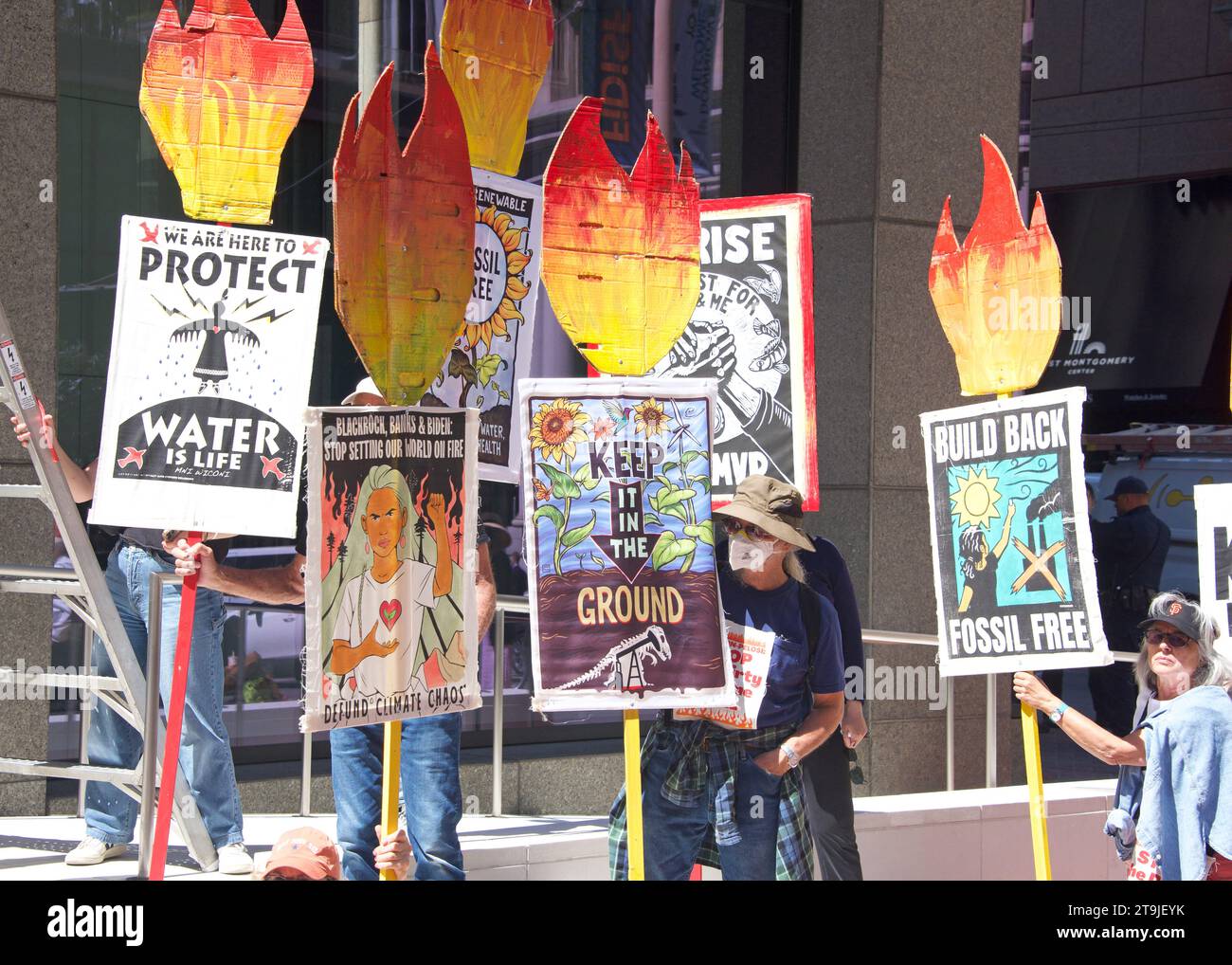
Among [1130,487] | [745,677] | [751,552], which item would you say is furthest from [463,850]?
[1130,487]

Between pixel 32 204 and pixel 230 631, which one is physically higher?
pixel 32 204

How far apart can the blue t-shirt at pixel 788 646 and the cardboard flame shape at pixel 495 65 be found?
4.86 feet

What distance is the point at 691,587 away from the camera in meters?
4.58

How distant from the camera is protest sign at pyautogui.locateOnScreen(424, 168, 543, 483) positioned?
4.78 m

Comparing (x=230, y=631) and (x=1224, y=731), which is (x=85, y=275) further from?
(x=1224, y=731)

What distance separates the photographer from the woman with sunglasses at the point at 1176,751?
4.58 meters

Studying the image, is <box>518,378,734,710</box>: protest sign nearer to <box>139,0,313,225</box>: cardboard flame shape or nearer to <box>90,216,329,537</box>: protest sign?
<box>90,216,329,537</box>: protest sign

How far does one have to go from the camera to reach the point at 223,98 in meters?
4.38

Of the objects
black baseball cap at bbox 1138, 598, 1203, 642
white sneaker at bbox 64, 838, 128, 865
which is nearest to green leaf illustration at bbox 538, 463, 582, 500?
black baseball cap at bbox 1138, 598, 1203, 642

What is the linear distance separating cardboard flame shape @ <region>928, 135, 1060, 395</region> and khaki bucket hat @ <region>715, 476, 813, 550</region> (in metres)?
0.85

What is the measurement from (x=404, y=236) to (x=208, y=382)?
70 cm

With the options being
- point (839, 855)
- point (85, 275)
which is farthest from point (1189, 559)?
point (85, 275)

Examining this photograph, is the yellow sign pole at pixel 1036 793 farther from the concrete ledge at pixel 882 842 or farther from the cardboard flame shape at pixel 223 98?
the cardboard flame shape at pixel 223 98
